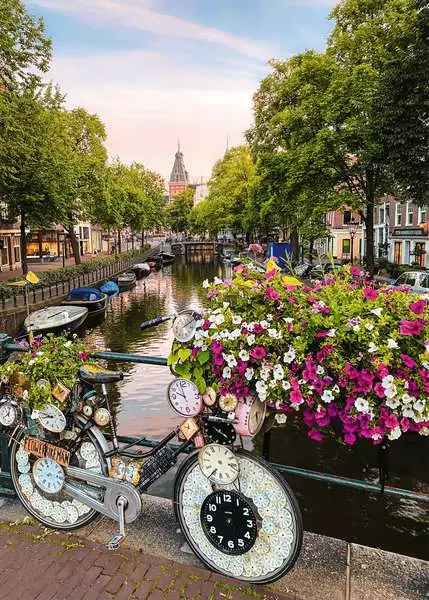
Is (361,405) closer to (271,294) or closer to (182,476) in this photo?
(271,294)

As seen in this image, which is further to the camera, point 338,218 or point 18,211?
point 338,218

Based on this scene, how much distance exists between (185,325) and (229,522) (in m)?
1.33

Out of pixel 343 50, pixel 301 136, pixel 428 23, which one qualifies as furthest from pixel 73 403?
pixel 343 50

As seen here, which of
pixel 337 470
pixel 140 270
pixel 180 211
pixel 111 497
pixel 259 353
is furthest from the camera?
pixel 180 211

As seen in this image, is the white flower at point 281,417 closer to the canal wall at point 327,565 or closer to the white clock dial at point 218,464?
the white clock dial at point 218,464

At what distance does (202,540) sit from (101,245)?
307ft

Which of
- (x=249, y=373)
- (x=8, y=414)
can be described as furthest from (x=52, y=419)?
(x=249, y=373)

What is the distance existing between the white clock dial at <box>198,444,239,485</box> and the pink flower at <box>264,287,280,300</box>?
999 millimetres

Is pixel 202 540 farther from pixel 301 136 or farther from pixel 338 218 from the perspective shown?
pixel 338 218

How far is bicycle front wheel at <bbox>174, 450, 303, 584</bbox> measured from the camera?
114 inches

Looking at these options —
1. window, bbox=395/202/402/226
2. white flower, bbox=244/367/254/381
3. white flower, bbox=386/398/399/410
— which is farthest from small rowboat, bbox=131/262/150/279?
white flower, bbox=386/398/399/410

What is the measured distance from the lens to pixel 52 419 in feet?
11.3

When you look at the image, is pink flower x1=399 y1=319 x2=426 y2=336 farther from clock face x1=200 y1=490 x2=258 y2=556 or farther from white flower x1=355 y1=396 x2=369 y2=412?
clock face x1=200 y1=490 x2=258 y2=556

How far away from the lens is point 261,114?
32.2 metres
